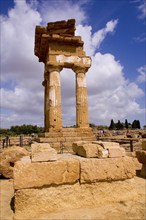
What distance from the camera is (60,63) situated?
14195 mm

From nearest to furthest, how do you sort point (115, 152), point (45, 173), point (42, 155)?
1. point (45, 173)
2. point (42, 155)
3. point (115, 152)

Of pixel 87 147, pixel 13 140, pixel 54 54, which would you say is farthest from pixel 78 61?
pixel 87 147

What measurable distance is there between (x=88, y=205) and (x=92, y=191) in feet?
0.86

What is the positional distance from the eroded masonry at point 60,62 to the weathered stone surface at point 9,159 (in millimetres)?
5474

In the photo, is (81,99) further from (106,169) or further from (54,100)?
(106,169)

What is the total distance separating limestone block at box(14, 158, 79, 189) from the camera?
3898 millimetres

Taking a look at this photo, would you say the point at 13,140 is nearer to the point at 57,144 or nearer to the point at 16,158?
the point at 57,144

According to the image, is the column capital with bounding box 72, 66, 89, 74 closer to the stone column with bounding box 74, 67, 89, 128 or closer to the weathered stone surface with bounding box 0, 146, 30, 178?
the stone column with bounding box 74, 67, 89, 128

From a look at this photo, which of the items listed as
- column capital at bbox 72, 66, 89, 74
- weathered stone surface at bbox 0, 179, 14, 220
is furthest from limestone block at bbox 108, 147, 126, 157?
column capital at bbox 72, 66, 89, 74

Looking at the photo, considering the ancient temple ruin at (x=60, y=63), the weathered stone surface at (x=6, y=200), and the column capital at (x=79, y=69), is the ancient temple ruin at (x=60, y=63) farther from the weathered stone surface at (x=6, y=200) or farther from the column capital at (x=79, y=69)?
the weathered stone surface at (x=6, y=200)

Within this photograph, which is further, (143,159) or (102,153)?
(143,159)

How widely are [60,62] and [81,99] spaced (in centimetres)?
276

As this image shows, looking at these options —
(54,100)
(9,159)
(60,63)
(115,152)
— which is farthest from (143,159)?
(60,63)

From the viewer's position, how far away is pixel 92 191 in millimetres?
4254
